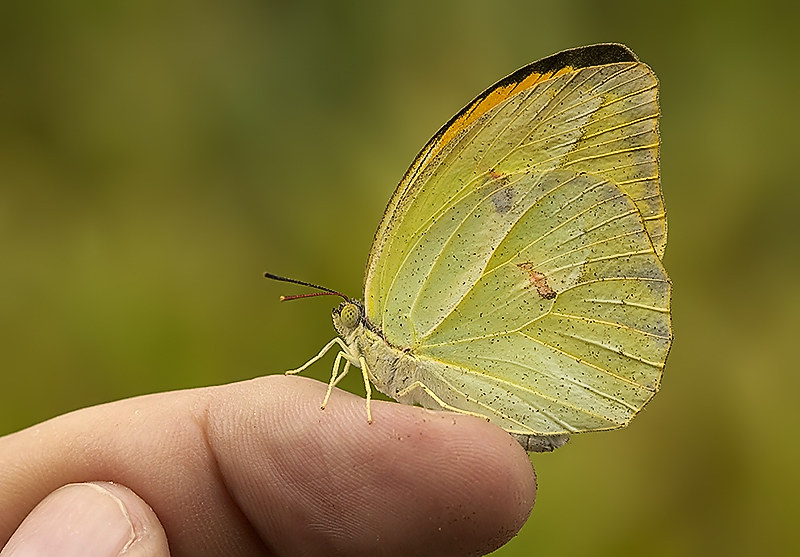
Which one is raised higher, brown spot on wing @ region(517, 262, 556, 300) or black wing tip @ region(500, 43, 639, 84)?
black wing tip @ region(500, 43, 639, 84)

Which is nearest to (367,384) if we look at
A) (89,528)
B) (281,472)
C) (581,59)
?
(281,472)

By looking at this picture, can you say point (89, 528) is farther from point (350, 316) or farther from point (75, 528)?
point (350, 316)

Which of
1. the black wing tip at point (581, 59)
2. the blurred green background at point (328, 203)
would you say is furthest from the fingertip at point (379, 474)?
the blurred green background at point (328, 203)

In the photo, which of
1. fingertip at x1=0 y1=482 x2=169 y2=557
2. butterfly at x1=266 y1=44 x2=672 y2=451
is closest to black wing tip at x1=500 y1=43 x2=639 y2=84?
butterfly at x1=266 y1=44 x2=672 y2=451

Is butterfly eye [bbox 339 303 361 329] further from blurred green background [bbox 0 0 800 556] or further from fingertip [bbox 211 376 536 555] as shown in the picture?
blurred green background [bbox 0 0 800 556]

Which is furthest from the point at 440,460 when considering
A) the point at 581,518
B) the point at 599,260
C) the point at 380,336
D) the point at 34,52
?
the point at 34,52

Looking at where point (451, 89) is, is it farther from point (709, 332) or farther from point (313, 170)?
point (709, 332)
